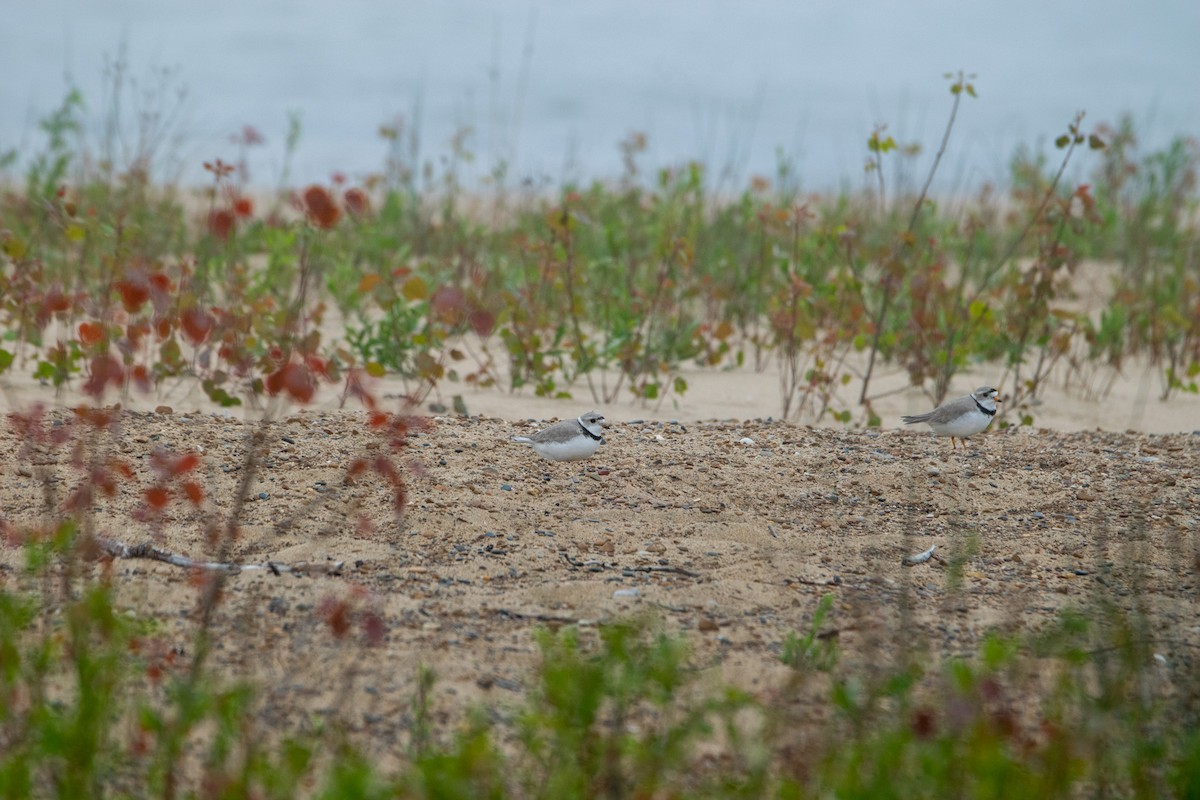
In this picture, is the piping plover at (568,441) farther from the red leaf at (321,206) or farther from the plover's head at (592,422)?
the red leaf at (321,206)

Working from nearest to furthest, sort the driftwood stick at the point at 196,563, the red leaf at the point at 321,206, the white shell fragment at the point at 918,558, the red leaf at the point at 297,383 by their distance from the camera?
the red leaf at the point at 297,383, the red leaf at the point at 321,206, the driftwood stick at the point at 196,563, the white shell fragment at the point at 918,558

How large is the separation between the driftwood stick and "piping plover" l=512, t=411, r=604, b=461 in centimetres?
115

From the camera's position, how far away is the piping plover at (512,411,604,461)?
444 centimetres

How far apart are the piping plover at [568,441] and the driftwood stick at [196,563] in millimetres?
1149

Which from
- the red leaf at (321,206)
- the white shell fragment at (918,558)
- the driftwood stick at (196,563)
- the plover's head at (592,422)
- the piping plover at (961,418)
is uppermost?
the red leaf at (321,206)

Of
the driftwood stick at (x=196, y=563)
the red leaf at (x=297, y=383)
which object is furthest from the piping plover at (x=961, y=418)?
the red leaf at (x=297, y=383)

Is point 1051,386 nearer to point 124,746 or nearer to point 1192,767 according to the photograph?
point 1192,767

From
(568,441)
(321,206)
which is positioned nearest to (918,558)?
(568,441)

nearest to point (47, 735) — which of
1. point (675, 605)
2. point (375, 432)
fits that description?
point (675, 605)

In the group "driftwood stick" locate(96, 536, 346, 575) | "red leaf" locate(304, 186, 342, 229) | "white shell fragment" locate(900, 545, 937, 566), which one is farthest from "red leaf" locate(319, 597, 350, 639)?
"white shell fragment" locate(900, 545, 937, 566)

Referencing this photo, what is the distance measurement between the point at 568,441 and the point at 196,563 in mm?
1474

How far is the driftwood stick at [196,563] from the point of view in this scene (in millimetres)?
3375

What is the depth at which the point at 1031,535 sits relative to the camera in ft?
13.4

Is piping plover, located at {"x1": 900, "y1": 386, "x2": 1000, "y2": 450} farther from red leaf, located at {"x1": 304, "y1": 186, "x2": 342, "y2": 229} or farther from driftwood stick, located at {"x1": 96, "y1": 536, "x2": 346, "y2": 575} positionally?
red leaf, located at {"x1": 304, "y1": 186, "x2": 342, "y2": 229}
